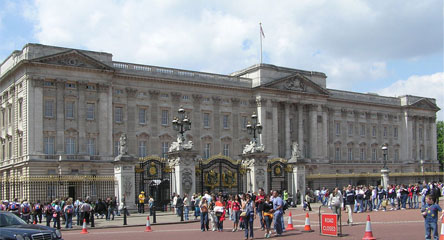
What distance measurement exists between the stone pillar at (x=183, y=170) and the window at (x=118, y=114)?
27212 mm

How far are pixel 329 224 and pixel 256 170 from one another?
16111mm

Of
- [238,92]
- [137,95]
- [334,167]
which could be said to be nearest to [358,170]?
[334,167]

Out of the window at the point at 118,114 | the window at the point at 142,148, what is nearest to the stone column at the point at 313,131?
the window at the point at 142,148

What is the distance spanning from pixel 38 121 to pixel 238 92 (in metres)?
→ 25.2

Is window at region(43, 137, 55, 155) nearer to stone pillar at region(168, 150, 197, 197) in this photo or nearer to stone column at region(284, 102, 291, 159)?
stone pillar at region(168, 150, 197, 197)

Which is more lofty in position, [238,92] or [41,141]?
[238,92]

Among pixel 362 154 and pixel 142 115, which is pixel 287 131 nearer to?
pixel 362 154

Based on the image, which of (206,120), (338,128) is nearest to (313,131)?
(338,128)

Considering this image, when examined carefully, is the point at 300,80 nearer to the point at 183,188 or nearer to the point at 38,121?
the point at 38,121

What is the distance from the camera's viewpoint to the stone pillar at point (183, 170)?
3397 centimetres

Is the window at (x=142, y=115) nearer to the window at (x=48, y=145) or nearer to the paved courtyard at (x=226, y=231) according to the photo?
the window at (x=48, y=145)

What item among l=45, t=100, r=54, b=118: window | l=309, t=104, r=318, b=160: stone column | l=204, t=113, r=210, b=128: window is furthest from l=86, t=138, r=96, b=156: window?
l=309, t=104, r=318, b=160: stone column

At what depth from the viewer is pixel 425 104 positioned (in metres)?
92.4

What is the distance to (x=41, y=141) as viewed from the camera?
54.4 m
